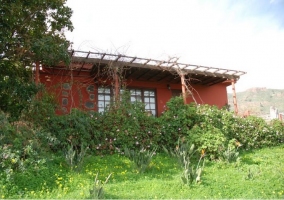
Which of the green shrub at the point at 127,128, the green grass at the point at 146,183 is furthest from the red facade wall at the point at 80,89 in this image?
the green grass at the point at 146,183

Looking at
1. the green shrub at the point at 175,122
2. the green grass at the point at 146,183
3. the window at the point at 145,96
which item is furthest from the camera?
the window at the point at 145,96

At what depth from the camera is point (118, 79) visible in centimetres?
913

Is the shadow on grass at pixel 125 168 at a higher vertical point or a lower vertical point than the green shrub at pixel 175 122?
lower

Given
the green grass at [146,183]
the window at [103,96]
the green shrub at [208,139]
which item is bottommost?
the green grass at [146,183]

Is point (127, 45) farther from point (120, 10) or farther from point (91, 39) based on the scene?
point (120, 10)

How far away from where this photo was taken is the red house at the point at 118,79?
8.81 m

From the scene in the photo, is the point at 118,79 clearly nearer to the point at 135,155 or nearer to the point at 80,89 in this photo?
the point at 80,89

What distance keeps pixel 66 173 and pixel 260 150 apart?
667 centimetres

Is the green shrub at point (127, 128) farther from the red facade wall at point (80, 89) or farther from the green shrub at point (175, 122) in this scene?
the red facade wall at point (80, 89)

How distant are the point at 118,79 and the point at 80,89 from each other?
5.22 ft

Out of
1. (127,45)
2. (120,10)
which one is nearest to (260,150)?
(127,45)

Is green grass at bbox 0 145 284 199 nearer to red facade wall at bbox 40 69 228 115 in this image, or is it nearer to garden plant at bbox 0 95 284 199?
garden plant at bbox 0 95 284 199

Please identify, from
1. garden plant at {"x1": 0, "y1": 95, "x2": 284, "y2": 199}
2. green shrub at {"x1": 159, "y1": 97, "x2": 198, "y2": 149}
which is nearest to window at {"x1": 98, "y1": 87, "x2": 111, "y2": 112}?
garden plant at {"x1": 0, "y1": 95, "x2": 284, "y2": 199}

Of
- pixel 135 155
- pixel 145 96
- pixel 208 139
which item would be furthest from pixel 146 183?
pixel 145 96
